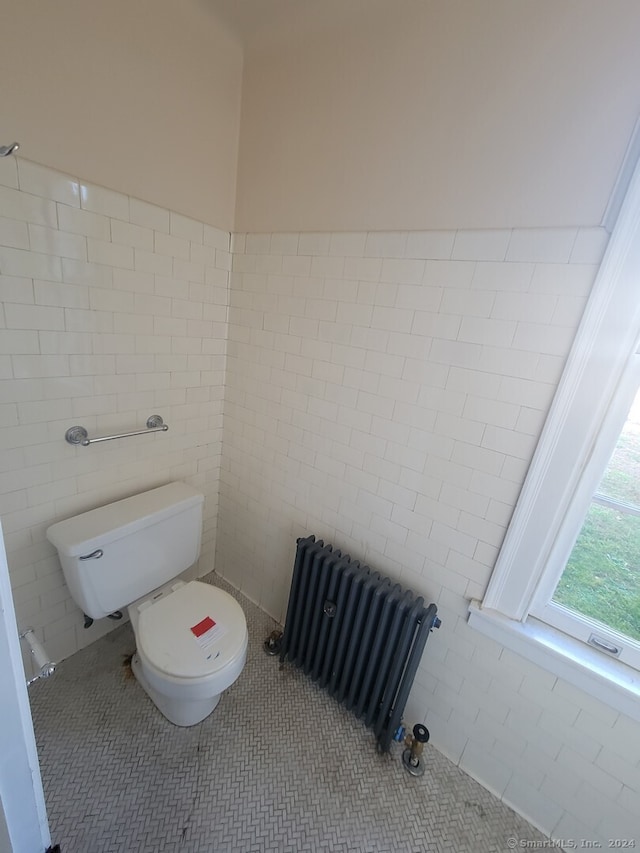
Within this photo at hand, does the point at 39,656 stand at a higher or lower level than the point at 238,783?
higher

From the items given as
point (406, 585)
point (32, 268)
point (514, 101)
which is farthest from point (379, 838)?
point (514, 101)

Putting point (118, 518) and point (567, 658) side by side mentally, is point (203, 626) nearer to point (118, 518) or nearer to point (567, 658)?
point (118, 518)

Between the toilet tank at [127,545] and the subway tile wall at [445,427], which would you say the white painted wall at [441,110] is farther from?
the toilet tank at [127,545]

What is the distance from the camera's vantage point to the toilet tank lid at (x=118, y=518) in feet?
3.96

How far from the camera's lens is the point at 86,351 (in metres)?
1.23

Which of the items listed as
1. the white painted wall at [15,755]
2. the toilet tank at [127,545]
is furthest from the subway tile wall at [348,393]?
the white painted wall at [15,755]

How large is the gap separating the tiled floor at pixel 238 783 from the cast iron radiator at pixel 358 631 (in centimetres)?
15

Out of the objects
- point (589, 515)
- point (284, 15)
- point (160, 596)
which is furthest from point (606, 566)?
point (284, 15)

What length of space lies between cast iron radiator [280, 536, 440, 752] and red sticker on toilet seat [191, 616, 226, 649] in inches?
13.2

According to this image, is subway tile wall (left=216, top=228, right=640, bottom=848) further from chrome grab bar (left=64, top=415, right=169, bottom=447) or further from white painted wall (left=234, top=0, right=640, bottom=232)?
chrome grab bar (left=64, top=415, right=169, bottom=447)

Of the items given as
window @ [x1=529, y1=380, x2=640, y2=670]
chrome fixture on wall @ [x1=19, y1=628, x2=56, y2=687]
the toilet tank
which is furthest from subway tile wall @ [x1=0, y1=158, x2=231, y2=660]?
window @ [x1=529, y1=380, x2=640, y2=670]

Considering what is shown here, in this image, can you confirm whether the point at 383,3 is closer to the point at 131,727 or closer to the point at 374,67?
the point at 374,67

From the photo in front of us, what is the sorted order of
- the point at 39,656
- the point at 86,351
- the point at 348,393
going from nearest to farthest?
the point at 39,656 < the point at 86,351 < the point at 348,393

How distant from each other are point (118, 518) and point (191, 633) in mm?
505
